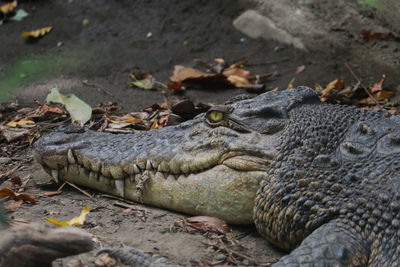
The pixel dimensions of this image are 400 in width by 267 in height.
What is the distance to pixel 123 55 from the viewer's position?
7.05 m

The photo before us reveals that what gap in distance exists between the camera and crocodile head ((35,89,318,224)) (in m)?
2.96

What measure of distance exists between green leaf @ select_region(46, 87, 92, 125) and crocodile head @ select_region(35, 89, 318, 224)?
120 centimetres

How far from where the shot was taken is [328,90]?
554 cm

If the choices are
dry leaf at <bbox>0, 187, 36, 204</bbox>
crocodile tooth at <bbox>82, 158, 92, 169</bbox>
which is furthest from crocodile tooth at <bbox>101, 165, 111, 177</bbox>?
dry leaf at <bbox>0, 187, 36, 204</bbox>

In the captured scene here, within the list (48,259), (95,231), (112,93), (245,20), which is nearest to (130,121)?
(112,93)

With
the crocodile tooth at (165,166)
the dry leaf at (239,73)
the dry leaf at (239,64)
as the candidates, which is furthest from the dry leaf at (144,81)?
the crocodile tooth at (165,166)

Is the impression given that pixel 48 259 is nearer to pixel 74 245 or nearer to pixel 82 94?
pixel 74 245

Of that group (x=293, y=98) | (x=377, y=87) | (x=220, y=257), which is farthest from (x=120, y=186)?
(x=377, y=87)

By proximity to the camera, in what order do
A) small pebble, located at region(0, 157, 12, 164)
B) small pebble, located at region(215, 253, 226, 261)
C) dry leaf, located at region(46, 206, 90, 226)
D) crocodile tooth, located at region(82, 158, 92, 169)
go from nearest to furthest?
small pebble, located at region(215, 253, 226, 261)
dry leaf, located at region(46, 206, 90, 226)
crocodile tooth, located at region(82, 158, 92, 169)
small pebble, located at region(0, 157, 12, 164)

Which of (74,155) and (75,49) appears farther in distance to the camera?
(75,49)

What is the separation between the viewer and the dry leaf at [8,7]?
816 centimetres

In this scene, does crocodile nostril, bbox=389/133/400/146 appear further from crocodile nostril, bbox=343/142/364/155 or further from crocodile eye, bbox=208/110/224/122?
crocodile eye, bbox=208/110/224/122

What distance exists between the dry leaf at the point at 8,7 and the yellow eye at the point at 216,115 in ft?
20.3

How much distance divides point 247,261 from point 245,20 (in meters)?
5.27
